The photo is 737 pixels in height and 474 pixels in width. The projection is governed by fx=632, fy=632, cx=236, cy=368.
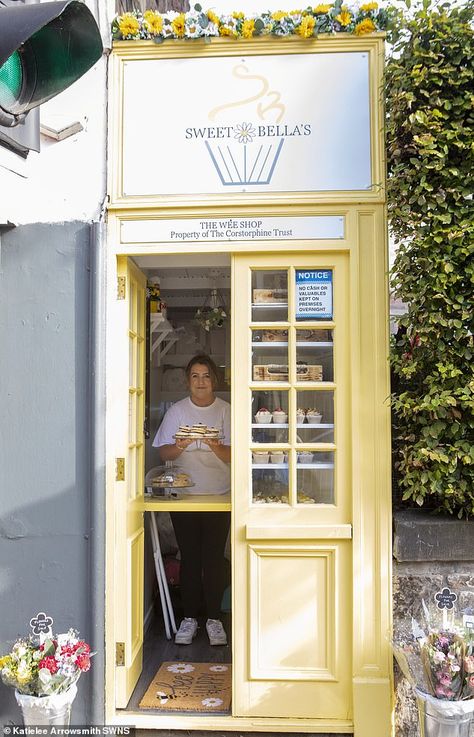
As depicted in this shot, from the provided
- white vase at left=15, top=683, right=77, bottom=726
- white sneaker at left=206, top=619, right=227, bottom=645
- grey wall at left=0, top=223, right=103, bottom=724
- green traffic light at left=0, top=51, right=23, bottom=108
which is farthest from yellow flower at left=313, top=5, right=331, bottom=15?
white sneaker at left=206, top=619, right=227, bottom=645

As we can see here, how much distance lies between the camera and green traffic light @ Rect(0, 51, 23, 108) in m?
2.15

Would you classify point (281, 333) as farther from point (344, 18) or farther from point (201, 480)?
point (344, 18)

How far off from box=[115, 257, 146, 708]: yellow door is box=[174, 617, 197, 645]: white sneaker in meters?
0.57

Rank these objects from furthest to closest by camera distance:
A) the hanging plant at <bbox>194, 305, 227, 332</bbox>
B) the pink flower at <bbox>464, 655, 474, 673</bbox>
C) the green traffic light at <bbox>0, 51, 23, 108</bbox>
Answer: the hanging plant at <bbox>194, 305, 227, 332</bbox>
the pink flower at <bbox>464, 655, 474, 673</bbox>
the green traffic light at <bbox>0, 51, 23, 108</bbox>

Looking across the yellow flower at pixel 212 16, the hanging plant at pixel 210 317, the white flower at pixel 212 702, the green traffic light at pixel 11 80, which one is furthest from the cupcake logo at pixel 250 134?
the white flower at pixel 212 702

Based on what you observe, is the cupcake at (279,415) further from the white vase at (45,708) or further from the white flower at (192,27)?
A: the white flower at (192,27)

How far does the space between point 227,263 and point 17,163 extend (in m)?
1.31

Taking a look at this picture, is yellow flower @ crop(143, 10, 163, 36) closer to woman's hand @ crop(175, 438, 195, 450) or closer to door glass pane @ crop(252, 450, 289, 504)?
door glass pane @ crop(252, 450, 289, 504)

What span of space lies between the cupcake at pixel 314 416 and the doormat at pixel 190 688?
168 centimetres

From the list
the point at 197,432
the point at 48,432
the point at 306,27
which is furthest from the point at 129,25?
the point at 197,432

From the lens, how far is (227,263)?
3.88 m

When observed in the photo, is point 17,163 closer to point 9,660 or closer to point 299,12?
point 299,12

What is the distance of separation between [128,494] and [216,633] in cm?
152

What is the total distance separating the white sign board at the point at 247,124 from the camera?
11.6ft
